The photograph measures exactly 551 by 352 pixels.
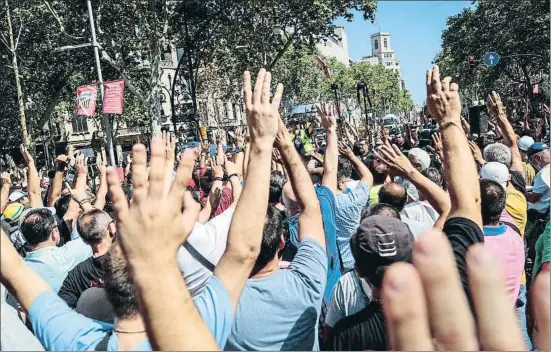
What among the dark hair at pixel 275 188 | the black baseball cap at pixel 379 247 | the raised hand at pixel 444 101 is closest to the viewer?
the black baseball cap at pixel 379 247

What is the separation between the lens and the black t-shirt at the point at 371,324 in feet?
6.65

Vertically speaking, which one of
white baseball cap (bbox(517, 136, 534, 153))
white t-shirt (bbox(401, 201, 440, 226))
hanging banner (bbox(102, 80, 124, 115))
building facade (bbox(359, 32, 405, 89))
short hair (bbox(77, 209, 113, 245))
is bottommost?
white t-shirt (bbox(401, 201, 440, 226))

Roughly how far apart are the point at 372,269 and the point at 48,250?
2.53 meters

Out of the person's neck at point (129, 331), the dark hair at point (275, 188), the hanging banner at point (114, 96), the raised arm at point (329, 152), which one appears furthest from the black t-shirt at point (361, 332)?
the hanging banner at point (114, 96)

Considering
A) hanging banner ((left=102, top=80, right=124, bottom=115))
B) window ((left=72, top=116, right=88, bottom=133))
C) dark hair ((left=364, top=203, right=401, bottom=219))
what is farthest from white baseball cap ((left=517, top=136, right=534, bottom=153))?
window ((left=72, top=116, right=88, bottom=133))

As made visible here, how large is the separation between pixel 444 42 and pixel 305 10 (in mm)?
14607

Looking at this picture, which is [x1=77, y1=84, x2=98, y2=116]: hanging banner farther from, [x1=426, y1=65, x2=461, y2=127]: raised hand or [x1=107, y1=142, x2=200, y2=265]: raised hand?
[x1=107, y1=142, x2=200, y2=265]: raised hand

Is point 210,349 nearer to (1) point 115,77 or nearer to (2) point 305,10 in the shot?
(2) point 305,10

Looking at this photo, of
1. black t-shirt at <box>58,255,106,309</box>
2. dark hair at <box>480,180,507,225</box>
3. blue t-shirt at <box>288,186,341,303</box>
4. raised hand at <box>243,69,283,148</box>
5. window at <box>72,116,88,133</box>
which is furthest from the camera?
window at <box>72,116,88,133</box>

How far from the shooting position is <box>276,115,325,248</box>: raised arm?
2.55 meters

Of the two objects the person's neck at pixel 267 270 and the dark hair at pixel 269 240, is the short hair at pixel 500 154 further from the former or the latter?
the person's neck at pixel 267 270

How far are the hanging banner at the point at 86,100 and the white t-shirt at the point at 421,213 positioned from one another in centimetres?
1520

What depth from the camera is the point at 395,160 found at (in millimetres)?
2904

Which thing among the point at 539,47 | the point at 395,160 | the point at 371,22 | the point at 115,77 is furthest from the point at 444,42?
the point at 395,160
